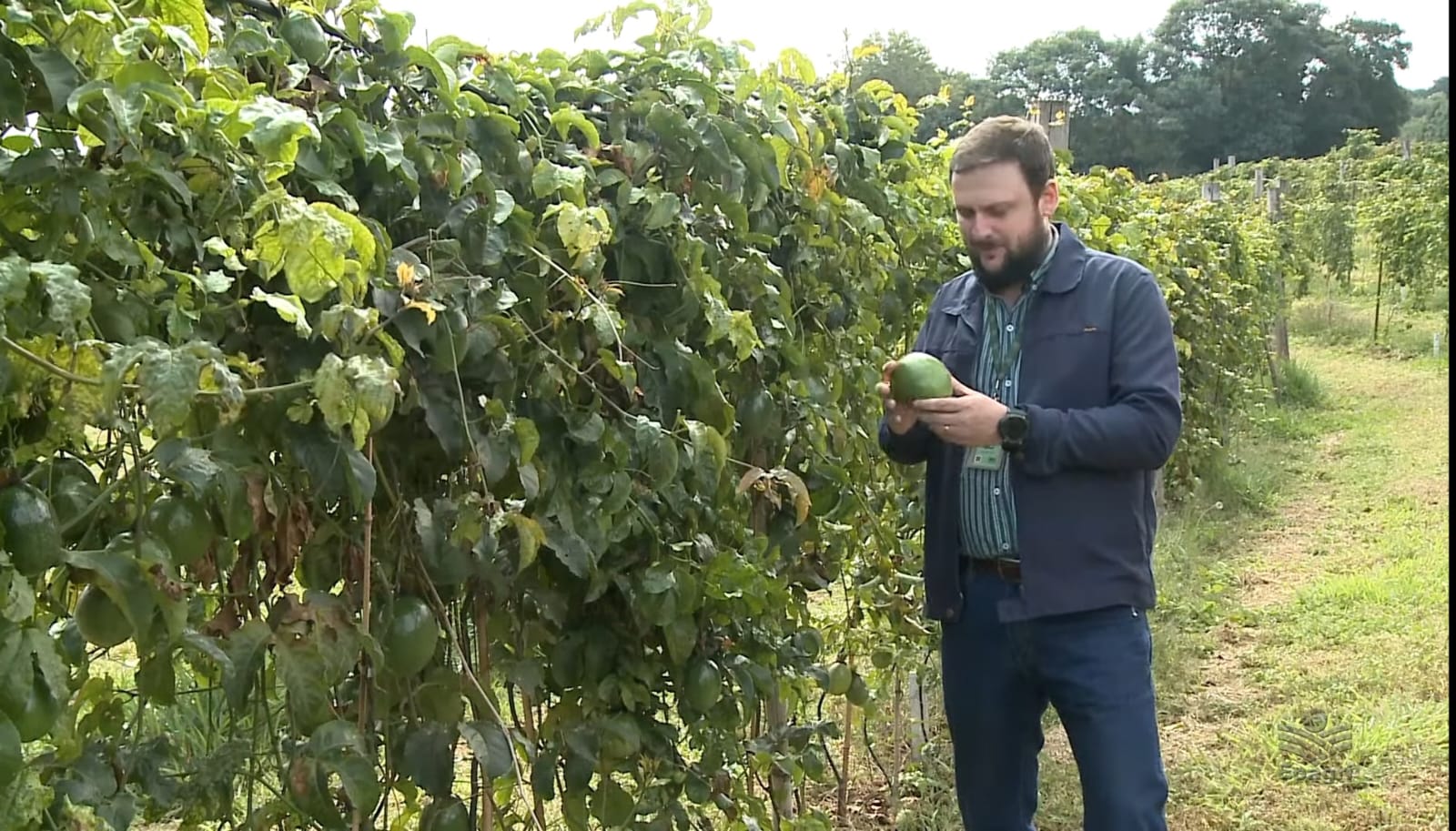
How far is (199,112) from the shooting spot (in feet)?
3.52

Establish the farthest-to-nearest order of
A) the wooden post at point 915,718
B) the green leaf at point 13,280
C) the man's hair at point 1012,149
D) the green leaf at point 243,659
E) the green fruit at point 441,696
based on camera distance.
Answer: the wooden post at point 915,718, the man's hair at point 1012,149, the green fruit at point 441,696, the green leaf at point 243,659, the green leaf at point 13,280

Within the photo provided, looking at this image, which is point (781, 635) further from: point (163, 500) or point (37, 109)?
point (37, 109)

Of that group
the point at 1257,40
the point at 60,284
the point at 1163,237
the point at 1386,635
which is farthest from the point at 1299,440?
the point at 1257,40

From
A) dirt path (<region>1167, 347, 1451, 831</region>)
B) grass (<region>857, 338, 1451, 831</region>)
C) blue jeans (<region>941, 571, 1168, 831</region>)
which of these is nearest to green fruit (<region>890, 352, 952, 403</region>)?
blue jeans (<region>941, 571, 1168, 831</region>)

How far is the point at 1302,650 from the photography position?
187 inches

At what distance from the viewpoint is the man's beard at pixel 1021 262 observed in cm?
229

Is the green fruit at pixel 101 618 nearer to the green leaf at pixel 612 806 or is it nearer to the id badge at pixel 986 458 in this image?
the green leaf at pixel 612 806

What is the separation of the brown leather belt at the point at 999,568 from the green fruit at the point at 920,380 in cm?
33

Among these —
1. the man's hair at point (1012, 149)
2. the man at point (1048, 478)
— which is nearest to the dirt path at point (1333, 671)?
the man at point (1048, 478)

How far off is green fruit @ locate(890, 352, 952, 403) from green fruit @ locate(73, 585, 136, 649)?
4.49 feet

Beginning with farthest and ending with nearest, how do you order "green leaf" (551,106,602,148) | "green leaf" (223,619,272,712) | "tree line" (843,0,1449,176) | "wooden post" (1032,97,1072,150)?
"tree line" (843,0,1449,176)
"wooden post" (1032,97,1072,150)
"green leaf" (551,106,602,148)
"green leaf" (223,619,272,712)

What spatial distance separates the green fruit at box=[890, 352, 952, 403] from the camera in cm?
217

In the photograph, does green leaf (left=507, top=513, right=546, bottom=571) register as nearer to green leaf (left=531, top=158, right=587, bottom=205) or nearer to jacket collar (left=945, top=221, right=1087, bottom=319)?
green leaf (left=531, top=158, right=587, bottom=205)

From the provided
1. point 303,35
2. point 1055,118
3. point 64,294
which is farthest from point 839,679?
point 1055,118
